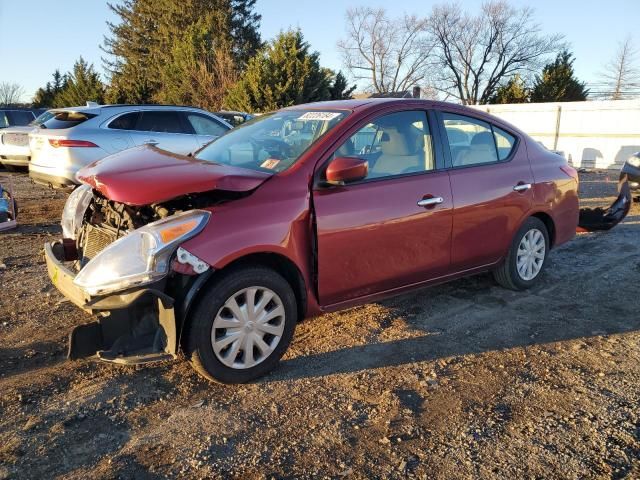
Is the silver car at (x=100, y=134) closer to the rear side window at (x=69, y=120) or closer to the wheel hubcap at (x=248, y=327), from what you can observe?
the rear side window at (x=69, y=120)

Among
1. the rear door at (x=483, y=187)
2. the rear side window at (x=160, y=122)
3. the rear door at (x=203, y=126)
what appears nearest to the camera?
the rear door at (x=483, y=187)

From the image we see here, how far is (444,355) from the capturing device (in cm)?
372

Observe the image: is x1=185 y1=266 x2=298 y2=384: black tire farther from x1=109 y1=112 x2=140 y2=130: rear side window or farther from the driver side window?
x1=109 y1=112 x2=140 y2=130: rear side window

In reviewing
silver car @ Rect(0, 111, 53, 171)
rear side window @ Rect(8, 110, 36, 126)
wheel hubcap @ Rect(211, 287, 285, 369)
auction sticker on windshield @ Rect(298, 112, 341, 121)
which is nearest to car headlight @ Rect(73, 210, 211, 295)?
wheel hubcap @ Rect(211, 287, 285, 369)

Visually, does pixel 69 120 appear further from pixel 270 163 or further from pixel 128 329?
pixel 128 329

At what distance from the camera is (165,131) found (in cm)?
906

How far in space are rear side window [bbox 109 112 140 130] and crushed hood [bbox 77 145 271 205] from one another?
17.9 ft

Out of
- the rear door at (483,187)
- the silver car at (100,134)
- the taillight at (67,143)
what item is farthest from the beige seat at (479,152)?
the taillight at (67,143)

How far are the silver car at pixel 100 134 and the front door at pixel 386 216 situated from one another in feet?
13.8

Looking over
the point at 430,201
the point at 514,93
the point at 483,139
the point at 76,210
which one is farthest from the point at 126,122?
the point at 514,93

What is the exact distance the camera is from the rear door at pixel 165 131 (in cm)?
873

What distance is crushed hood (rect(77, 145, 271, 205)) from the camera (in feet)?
9.80

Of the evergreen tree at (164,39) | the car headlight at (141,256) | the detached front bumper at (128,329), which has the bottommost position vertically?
the detached front bumper at (128,329)

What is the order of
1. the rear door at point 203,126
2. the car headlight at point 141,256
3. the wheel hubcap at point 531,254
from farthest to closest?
the rear door at point 203,126 → the wheel hubcap at point 531,254 → the car headlight at point 141,256
